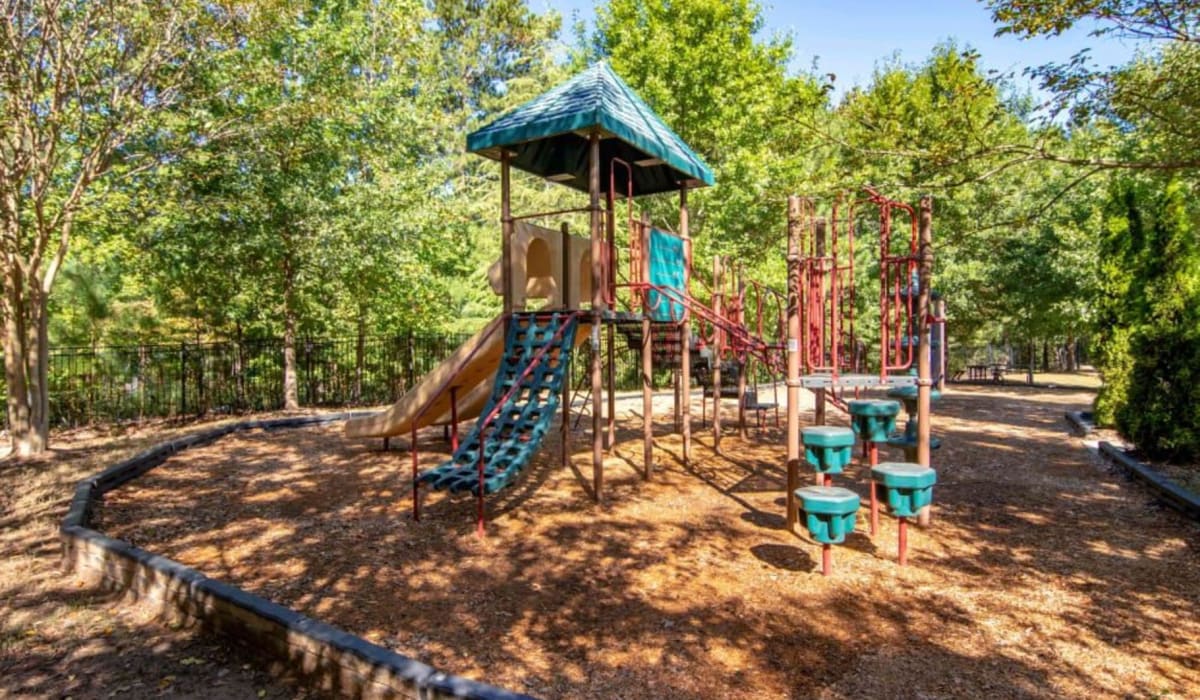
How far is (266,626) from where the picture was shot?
393cm

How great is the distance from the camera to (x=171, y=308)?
19.1m

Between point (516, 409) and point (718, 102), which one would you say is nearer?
point (516, 409)

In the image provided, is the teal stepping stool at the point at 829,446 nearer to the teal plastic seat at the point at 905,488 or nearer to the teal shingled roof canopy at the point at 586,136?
the teal plastic seat at the point at 905,488

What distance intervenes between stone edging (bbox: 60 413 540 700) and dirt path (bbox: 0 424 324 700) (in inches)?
4.2

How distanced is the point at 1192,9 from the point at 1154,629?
A: 20.0 ft

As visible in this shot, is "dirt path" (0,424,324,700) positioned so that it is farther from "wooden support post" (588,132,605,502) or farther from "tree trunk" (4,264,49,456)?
"tree trunk" (4,264,49,456)

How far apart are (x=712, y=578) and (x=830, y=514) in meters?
1.06

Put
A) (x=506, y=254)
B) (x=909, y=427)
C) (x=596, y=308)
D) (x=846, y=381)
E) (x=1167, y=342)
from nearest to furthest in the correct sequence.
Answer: (x=846, y=381), (x=909, y=427), (x=596, y=308), (x=506, y=254), (x=1167, y=342)

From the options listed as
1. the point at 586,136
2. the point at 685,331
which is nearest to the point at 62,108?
the point at 586,136

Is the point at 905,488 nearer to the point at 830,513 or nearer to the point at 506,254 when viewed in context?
the point at 830,513

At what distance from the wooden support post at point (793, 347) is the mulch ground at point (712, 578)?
0.67m

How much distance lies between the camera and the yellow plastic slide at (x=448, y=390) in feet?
28.0

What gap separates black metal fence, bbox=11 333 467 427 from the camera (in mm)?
15133

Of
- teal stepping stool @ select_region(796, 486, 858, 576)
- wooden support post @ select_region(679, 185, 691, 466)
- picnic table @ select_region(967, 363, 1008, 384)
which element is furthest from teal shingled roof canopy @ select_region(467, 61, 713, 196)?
picnic table @ select_region(967, 363, 1008, 384)
